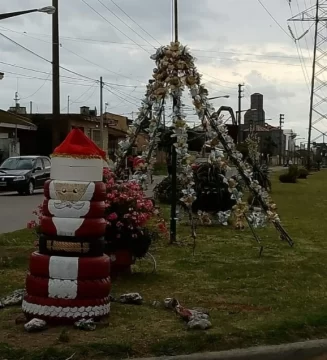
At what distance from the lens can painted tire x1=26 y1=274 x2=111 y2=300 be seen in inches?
263

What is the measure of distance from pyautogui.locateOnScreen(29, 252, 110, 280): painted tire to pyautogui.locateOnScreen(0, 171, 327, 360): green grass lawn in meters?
0.50

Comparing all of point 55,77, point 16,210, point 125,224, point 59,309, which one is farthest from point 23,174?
point 59,309

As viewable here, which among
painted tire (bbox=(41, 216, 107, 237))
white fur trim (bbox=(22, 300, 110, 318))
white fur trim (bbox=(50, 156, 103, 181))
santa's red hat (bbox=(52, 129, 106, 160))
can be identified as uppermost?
santa's red hat (bbox=(52, 129, 106, 160))

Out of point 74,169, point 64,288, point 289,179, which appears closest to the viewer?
point 64,288

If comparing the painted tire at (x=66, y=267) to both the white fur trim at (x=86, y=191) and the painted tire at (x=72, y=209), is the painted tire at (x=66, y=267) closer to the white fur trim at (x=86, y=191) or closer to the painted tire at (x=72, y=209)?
the painted tire at (x=72, y=209)

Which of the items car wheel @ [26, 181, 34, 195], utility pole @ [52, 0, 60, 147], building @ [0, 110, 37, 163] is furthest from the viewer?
building @ [0, 110, 37, 163]

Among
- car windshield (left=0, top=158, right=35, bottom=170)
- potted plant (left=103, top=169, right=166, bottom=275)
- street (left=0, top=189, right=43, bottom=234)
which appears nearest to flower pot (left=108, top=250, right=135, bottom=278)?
potted plant (left=103, top=169, right=166, bottom=275)

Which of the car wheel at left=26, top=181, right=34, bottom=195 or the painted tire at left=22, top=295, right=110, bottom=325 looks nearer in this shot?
the painted tire at left=22, top=295, right=110, bottom=325

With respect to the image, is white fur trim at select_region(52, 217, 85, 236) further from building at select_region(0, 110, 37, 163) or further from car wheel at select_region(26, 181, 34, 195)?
building at select_region(0, 110, 37, 163)

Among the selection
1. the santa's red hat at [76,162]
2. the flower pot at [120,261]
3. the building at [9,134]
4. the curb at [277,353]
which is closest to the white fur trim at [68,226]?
the santa's red hat at [76,162]

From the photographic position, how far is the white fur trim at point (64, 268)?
21.9ft

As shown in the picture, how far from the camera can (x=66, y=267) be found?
22.0 feet

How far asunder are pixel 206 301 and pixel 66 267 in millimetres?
2151

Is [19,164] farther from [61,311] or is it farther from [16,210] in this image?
[61,311]
